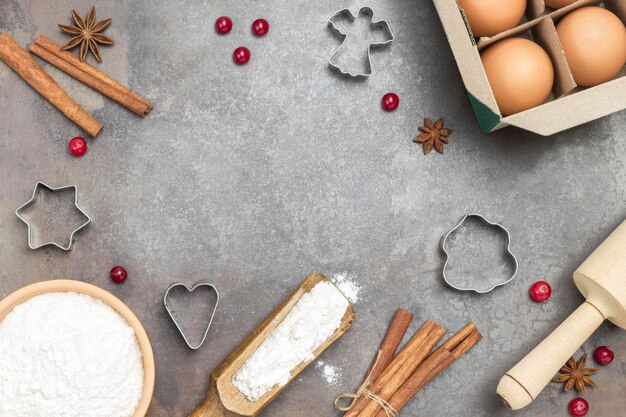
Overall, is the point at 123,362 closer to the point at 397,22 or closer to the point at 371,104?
the point at 371,104

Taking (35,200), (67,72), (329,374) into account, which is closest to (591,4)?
(329,374)

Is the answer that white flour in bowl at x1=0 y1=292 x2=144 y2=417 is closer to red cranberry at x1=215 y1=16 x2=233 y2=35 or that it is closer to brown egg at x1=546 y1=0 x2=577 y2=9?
red cranberry at x1=215 y1=16 x2=233 y2=35

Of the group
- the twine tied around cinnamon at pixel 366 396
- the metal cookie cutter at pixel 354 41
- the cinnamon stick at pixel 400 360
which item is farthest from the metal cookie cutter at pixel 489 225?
the metal cookie cutter at pixel 354 41

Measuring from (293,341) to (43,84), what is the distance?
97 cm

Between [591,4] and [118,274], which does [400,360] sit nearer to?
[118,274]

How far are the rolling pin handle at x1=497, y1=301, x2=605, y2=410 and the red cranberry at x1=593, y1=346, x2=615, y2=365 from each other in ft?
0.51

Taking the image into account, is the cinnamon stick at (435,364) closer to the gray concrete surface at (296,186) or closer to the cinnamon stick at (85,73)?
the gray concrete surface at (296,186)

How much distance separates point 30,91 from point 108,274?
0.55 metres

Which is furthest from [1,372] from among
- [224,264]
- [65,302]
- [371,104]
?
[371,104]

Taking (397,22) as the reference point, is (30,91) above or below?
above

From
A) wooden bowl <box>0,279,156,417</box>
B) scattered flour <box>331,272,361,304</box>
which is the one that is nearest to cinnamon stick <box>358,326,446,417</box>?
scattered flour <box>331,272,361,304</box>

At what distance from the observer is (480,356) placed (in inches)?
77.8

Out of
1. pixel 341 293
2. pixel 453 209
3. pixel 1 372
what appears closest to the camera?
pixel 1 372

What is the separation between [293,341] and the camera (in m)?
1.84
